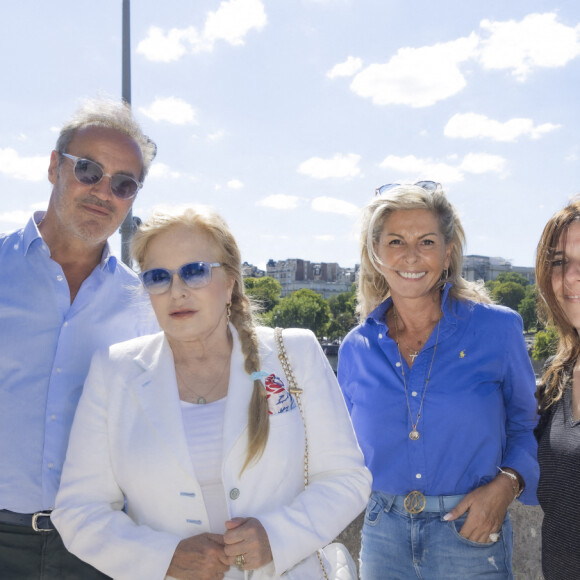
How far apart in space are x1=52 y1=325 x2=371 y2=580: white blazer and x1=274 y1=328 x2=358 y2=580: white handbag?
0.10ft

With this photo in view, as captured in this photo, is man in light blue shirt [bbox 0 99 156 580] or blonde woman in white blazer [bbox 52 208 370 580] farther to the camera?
man in light blue shirt [bbox 0 99 156 580]

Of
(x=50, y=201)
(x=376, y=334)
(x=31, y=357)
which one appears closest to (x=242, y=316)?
(x=376, y=334)

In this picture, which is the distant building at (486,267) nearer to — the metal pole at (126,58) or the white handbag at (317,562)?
the metal pole at (126,58)

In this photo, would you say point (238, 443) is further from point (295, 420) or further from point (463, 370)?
point (463, 370)

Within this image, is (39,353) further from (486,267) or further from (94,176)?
(486,267)

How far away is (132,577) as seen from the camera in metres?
2.37

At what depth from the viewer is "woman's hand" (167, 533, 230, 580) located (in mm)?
2309

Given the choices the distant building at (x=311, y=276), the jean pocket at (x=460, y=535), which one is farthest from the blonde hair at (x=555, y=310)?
the distant building at (x=311, y=276)

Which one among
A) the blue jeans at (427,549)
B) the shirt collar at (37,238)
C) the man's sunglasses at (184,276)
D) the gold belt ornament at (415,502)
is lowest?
the blue jeans at (427,549)

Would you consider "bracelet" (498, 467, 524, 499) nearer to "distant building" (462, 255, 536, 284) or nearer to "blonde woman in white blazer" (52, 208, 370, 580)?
"blonde woman in white blazer" (52, 208, 370, 580)

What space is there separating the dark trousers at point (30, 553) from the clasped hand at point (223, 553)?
78 centimetres

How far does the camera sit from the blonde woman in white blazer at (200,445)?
2.37 metres

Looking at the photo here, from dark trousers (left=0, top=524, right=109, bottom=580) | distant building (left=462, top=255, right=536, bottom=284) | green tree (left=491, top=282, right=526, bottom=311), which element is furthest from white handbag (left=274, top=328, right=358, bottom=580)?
distant building (left=462, top=255, right=536, bottom=284)

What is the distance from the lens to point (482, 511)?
277 centimetres
